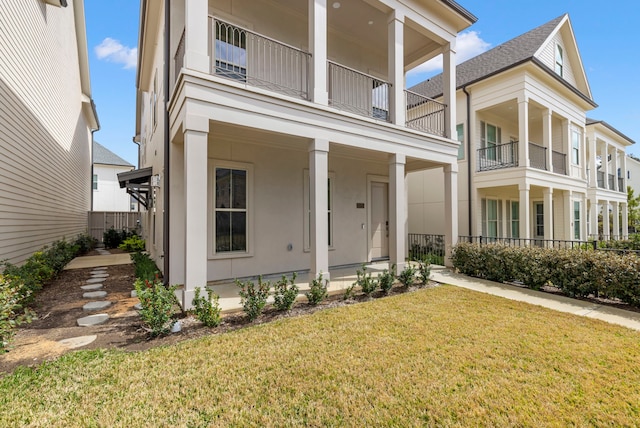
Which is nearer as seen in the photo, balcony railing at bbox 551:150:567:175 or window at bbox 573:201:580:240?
balcony railing at bbox 551:150:567:175

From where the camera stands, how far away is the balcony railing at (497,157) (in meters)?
13.0

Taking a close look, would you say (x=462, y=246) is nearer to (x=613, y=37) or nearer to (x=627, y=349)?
(x=627, y=349)

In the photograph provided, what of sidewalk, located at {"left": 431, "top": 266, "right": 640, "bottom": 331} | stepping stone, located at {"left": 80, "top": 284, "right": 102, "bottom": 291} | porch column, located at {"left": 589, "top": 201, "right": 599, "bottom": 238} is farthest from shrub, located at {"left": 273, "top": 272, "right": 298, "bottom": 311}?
porch column, located at {"left": 589, "top": 201, "right": 599, "bottom": 238}

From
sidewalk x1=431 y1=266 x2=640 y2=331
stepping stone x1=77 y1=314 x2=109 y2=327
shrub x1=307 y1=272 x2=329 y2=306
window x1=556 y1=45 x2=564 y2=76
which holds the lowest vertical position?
sidewalk x1=431 y1=266 x2=640 y2=331

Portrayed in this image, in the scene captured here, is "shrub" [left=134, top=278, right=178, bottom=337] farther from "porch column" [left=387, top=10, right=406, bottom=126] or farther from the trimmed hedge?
the trimmed hedge

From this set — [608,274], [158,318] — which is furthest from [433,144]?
[158,318]

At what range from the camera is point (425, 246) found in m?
12.1

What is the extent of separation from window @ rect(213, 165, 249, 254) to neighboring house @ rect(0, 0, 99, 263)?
3.88m

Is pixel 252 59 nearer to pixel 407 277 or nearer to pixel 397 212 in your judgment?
pixel 397 212

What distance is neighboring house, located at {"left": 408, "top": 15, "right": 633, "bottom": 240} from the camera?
11.8 m

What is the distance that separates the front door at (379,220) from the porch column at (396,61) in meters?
3.06

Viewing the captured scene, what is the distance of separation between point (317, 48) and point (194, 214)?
166 inches

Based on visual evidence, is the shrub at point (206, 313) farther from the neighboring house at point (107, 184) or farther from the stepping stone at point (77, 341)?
the neighboring house at point (107, 184)

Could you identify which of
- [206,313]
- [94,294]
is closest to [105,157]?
[94,294]
